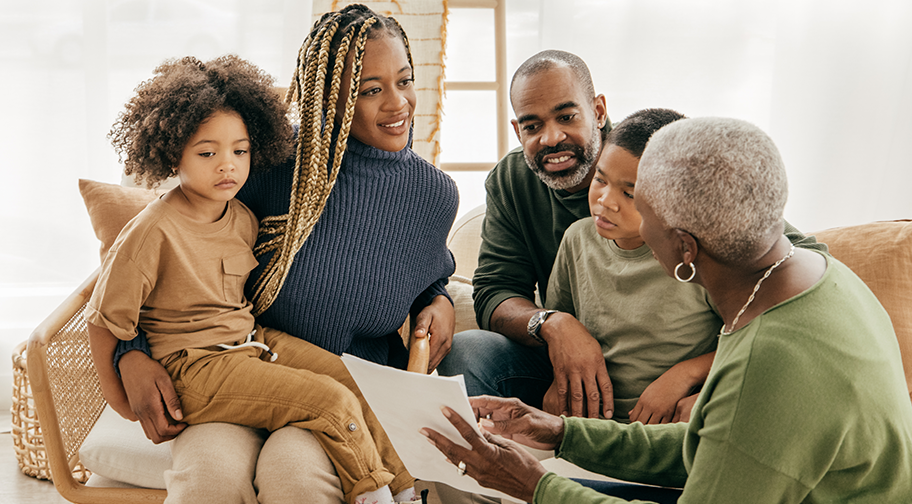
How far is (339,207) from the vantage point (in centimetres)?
158

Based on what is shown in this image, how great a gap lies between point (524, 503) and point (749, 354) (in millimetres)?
487

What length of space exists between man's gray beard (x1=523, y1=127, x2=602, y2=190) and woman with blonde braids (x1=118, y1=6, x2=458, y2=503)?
324 mm

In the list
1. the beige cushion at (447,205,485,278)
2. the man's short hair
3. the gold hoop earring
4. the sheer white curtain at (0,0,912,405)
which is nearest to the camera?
the gold hoop earring

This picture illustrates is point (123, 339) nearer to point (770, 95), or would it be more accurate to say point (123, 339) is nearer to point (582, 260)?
point (582, 260)

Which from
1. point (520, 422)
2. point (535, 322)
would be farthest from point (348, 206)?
point (520, 422)

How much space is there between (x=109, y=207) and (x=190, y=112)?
71cm

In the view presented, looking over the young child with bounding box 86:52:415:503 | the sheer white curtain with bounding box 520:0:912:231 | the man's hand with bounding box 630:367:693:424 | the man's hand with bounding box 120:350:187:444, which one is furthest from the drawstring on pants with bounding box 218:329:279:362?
the sheer white curtain with bounding box 520:0:912:231

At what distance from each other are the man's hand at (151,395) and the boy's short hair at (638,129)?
104 centimetres

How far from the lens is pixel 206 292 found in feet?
4.54

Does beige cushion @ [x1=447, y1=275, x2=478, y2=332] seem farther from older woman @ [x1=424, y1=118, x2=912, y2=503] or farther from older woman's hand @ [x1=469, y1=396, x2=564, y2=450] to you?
older woman @ [x1=424, y1=118, x2=912, y2=503]

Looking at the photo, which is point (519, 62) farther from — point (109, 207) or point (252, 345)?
point (252, 345)

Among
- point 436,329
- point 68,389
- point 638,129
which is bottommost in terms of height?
point 68,389

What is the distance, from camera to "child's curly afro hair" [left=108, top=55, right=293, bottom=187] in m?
1.37

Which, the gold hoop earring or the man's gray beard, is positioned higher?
the man's gray beard
